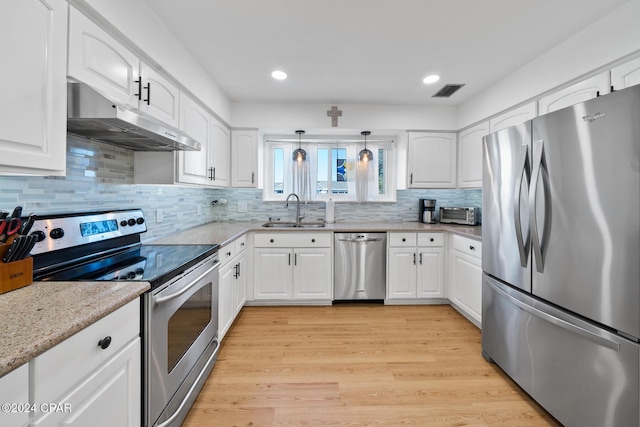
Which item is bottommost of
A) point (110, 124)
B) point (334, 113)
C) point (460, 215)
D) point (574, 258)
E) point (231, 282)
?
point (231, 282)

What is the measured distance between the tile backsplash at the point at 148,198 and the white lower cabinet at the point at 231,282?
1.87 feet

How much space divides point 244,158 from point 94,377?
8.88ft

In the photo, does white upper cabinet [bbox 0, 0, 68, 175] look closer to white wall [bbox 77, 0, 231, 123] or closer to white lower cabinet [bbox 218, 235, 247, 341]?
white wall [bbox 77, 0, 231, 123]

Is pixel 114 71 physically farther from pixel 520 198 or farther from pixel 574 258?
pixel 574 258

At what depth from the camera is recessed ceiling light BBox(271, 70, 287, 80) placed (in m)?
2.55

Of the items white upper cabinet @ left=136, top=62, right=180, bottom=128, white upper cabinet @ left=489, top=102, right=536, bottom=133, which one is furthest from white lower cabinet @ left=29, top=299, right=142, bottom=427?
white upper cabinet @ left=489, top=102, right=536, bottom=133

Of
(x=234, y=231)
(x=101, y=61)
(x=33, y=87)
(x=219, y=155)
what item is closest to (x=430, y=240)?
(x=234, y=231)

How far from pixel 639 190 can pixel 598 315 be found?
0.58m

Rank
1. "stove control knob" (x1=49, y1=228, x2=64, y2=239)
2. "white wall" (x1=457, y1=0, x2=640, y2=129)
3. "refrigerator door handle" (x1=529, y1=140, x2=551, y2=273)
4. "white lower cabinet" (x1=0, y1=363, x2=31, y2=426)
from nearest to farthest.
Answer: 1. "white lower cabinet" (x1=0, y1=363, x2=31, y2=426)
2. "stove control knob" (x1=49, y1=228, x2=64, y2=239)
3. "refrigerator door handle" (x1=529, y1=140, x2=551, y2=273)
4. "white wall" (x1=457, y1=0, x2=640, y2=129)

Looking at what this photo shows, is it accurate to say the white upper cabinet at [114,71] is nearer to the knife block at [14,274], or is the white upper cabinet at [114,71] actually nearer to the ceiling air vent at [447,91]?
the knife block at [14,274]

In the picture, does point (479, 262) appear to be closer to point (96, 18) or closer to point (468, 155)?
point (468, 155)

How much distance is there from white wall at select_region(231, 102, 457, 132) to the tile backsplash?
2.88ft

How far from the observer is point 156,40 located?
1747 mm

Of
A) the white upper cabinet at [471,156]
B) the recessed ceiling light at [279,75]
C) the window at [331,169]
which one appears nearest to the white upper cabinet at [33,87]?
the recessed ceiling light at [279,75]
